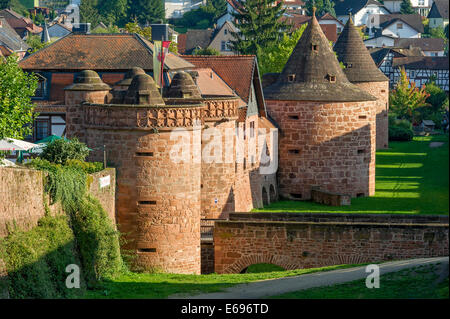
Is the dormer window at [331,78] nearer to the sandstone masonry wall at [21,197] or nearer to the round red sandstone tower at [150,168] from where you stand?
the round red sandstone tower at [150,168]

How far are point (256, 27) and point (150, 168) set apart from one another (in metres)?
69.8

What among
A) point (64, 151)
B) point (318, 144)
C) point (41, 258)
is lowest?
point (41, 258)

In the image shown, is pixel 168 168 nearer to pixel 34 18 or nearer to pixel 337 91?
pixel 337 91

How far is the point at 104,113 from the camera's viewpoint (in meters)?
36.5

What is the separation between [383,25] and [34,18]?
47.1 metres

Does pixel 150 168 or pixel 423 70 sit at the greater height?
pixel 423 70

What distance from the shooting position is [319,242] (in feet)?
133

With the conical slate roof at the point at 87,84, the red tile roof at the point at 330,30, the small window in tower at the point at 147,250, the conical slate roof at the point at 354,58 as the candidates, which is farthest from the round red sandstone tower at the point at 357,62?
the red tile roof at the point at 330,30

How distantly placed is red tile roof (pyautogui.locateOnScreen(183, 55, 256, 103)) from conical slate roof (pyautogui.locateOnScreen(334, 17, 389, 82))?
19496 millimetres

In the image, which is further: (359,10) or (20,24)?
(359,10)

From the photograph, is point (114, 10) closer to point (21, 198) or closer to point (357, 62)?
point (357, 62)

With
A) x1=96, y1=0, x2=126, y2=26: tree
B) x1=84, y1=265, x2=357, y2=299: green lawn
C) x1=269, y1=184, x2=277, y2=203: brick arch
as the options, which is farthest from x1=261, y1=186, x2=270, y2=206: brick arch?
x1=96, y1=0, x2=126, y2=26: tree

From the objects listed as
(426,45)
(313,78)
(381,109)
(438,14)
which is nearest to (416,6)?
(438,14)
